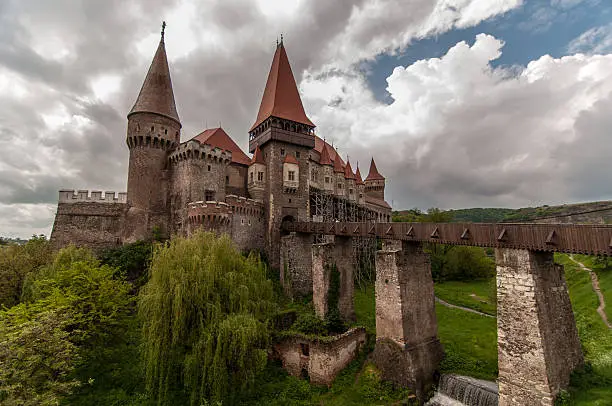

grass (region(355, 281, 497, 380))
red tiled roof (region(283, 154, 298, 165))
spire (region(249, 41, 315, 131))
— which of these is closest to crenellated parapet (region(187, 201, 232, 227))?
red tiled roof (region(283, 154, 298, 165))

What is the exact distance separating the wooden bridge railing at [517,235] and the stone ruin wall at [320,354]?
259 inches

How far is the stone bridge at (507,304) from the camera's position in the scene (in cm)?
1033

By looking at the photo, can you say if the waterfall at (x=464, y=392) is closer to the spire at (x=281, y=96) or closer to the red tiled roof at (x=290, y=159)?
the red tiled roof at (x=290, y=159)

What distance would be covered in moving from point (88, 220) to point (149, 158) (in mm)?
7190

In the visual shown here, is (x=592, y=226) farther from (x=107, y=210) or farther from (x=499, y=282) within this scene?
(x=107, y=210)

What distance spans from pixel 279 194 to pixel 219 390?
784 inches

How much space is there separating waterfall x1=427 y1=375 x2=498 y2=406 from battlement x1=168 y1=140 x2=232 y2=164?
938 inches

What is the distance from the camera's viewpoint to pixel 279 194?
3059 cm

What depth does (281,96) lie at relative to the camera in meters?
33.5

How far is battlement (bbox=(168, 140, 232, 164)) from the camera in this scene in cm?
2628

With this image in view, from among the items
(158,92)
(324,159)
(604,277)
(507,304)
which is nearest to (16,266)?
(158,92)

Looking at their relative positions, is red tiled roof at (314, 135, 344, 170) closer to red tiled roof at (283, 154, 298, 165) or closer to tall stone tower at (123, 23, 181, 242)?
red tiled roof at (283, 154, 298, 165)

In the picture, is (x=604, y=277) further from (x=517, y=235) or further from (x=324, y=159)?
(x=324, y=159)

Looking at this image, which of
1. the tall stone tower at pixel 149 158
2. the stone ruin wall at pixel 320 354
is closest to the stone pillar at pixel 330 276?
the stone ruin wall at pixel 320 354
